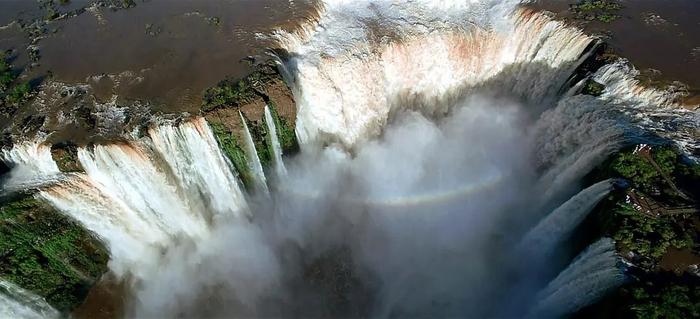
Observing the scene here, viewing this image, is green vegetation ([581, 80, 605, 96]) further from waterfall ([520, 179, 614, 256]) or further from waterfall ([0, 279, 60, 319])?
waterfall ([0, 279, 60, 319])

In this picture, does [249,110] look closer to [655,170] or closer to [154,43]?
[154,43]

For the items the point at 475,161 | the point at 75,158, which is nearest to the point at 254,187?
the point at 75,158

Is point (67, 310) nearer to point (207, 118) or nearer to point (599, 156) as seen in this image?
point (207, 118)

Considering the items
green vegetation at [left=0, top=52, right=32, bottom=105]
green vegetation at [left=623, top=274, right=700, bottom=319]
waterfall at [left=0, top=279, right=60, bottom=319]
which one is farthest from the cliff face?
green vegetation at [left=623, top=274, right=700, bottom=319]

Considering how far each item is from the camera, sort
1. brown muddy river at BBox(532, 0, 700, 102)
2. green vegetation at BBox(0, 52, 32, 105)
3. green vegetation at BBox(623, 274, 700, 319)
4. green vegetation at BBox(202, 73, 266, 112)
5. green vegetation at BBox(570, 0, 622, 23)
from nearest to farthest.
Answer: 1. green vegetation at BBox(623, 274, 700, 319)
2. green vegetation at BBox(202, 73, 266, 112)
3. brown muddy river at BBox(532, 0, 700, 102)
4. green vegetation at BBox(0, 52, 32, 105)
5. green vegetation at BBox(570, 0, 622, 23)

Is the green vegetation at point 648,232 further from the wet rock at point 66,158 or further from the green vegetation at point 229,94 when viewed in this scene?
the wet rock at point 66,158

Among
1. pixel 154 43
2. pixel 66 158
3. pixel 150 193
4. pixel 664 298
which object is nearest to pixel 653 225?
pixel 664 298

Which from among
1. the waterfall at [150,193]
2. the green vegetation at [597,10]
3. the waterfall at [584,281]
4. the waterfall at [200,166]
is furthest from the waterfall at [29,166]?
the green vegetation at [597,10]
